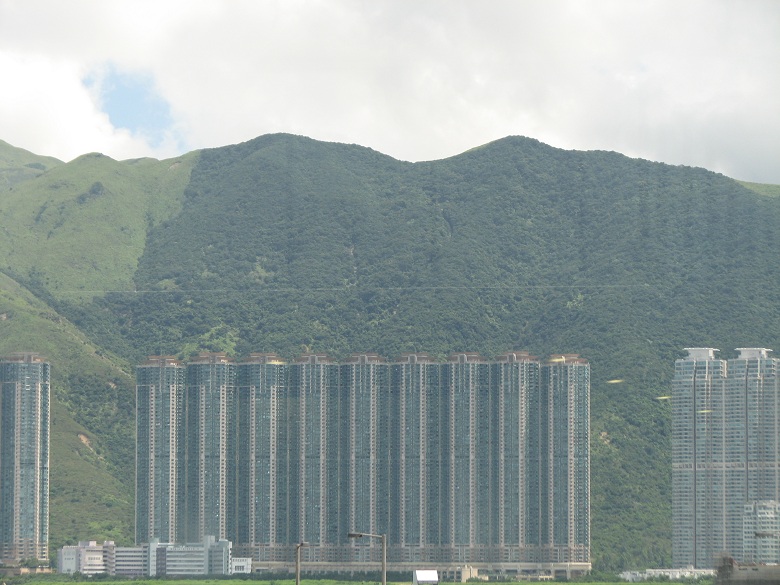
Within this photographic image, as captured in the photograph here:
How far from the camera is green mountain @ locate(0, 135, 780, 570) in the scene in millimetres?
117875

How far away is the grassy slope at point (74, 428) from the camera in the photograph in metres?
111

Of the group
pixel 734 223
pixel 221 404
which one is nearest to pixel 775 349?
pixel 734 223

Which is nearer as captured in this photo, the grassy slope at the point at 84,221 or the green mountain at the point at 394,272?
the green mountain at the point at 394,272

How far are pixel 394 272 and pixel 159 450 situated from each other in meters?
41.3

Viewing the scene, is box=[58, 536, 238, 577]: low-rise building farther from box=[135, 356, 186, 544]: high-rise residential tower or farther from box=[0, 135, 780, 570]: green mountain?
box=[0, 135, 780, 570]: green mountain

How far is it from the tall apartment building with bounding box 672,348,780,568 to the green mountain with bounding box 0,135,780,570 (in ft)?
19.2

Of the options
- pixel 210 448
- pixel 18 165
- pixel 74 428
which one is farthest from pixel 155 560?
pixel 18 165

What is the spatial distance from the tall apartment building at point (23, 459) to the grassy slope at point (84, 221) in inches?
1323

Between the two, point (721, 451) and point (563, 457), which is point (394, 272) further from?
point (721, 451)

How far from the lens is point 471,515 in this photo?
102 m

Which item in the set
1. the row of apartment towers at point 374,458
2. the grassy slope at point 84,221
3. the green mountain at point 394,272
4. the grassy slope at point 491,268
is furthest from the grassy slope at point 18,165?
the row of apartment towers at point 374,458

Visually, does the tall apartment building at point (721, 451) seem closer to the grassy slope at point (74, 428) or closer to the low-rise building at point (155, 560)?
the low-rise building at point (155, 560)

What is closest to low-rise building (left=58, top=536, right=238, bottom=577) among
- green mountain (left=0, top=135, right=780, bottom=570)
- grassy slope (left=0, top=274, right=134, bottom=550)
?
grassy slope (left=0, top=274, right=134, bottom=550)

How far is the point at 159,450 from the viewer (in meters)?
104
